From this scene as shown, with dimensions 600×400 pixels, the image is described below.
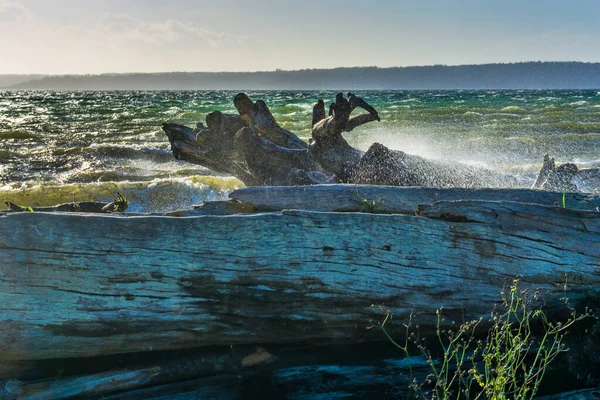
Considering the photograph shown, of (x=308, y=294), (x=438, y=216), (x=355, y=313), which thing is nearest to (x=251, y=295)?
(x=308, y=294)

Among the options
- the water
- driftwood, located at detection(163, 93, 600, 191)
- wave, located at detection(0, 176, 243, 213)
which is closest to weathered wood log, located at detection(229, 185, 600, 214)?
driftwood, located at detection(163, 93, 600, 191)

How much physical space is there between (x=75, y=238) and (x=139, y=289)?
471mm

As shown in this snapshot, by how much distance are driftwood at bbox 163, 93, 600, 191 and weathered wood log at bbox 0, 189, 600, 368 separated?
3.29 m

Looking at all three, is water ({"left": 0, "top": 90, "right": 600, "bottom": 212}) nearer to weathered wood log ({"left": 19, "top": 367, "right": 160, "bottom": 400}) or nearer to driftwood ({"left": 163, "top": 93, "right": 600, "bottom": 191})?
driftwood ({"left": 163, "top": 93, "right": 600, "bottom": 191})

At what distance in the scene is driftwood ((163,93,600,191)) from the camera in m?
6.91

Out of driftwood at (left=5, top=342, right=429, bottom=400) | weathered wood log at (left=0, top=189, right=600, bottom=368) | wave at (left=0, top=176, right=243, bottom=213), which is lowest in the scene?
driftwood at (left=5, top=342, right=429, bottom=400)

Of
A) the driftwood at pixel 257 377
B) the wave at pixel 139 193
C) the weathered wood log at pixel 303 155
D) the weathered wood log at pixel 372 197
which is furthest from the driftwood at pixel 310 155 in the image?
the driftwood at pixel 257 377

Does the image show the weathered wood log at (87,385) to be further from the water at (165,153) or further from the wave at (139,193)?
the wave at (139,193)

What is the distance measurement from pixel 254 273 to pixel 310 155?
4308 millimetres

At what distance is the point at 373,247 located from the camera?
126 inches

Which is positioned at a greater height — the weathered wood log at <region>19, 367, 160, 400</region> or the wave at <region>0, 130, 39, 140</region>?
the wave at <region>0, 130, 39, 140</region>

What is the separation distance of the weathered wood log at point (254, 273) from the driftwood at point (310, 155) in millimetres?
3286

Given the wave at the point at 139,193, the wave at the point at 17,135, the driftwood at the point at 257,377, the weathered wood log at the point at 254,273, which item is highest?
the wave at the point at 17,135

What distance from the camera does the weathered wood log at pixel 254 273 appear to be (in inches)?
118
